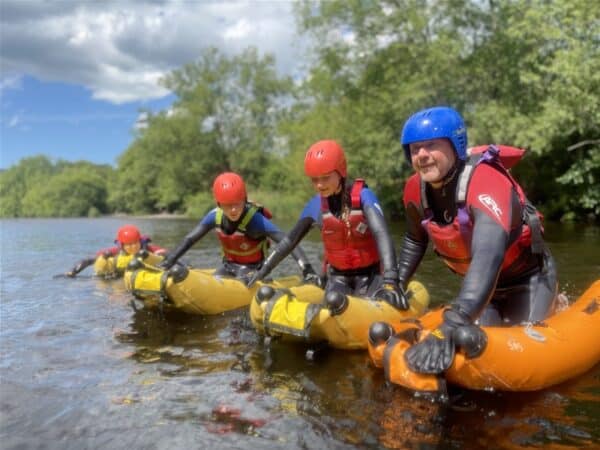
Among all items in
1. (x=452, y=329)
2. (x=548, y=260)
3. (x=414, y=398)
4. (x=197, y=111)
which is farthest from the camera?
(x=197, y=111)

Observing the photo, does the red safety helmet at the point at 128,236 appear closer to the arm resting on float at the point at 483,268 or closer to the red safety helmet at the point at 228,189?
the red safety helmet at the point at 228,189

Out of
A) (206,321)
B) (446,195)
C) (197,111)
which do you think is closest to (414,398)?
(446,195)

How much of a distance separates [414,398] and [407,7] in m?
22.1

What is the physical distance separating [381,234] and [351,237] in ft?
1.78

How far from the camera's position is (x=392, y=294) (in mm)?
5055

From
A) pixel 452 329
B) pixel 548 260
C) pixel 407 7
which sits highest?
pixel 407 7

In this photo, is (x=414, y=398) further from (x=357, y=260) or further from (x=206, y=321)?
(x=206, y=321)

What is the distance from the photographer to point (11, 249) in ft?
64.8

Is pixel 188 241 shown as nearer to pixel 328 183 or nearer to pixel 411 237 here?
pixel 328 183

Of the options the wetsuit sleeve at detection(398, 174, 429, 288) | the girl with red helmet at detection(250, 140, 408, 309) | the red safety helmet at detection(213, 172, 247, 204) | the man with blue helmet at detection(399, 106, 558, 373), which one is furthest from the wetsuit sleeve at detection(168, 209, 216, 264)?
the man with blue helmet at detection(399, 106, 558, 373)

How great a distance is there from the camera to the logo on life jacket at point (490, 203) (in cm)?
366

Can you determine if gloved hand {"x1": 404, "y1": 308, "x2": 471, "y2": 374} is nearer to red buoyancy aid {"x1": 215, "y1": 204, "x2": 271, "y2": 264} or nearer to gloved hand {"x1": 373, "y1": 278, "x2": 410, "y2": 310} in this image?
gloved hand {"x1": 373, "y1": 278, "x2": 410, "y2": 310}

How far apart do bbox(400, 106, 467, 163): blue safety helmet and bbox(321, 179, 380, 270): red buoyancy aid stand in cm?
180

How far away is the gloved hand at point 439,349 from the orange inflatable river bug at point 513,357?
0.09m
